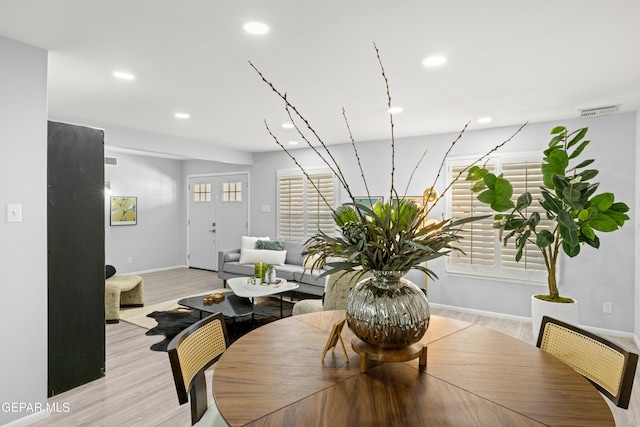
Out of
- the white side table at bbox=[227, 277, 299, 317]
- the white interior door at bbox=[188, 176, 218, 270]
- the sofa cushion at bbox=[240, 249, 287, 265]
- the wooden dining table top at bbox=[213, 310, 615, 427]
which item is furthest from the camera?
the white interior door at bbox=[188, 176, 218, 270]

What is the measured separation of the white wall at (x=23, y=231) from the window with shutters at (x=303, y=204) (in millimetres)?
4199

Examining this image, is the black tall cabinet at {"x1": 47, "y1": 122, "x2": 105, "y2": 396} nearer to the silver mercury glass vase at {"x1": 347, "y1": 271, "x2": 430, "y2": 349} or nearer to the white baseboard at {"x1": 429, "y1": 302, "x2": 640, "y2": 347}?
the silver mercury glass vase at {"x1": 347, "y1": 271, "x2": 430, "y2": 349}

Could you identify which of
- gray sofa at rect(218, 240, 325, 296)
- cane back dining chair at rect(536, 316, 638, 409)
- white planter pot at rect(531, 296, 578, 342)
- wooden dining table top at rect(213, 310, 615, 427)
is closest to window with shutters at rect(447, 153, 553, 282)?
white planter pot at rect(531, 296, 578, 342)

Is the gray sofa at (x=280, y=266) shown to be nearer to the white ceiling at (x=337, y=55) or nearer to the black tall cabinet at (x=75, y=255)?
the white ceiling at (x=337, y=55)

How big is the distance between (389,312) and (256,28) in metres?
1.81

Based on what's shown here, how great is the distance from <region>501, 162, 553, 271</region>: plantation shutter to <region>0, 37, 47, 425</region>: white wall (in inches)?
181

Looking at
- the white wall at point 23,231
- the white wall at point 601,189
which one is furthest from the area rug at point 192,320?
the white wall at point 601,189

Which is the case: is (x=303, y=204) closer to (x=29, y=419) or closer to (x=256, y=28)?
(x=256, y=28)

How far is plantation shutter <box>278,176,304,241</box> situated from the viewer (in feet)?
21.9

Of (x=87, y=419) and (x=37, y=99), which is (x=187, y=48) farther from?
(x=87, y=419)

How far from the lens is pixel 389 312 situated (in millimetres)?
1301

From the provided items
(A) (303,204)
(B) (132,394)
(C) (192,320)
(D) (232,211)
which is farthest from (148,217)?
(B) (132,394)

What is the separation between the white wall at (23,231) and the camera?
2314 millimetres

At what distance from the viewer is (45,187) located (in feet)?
8.24
